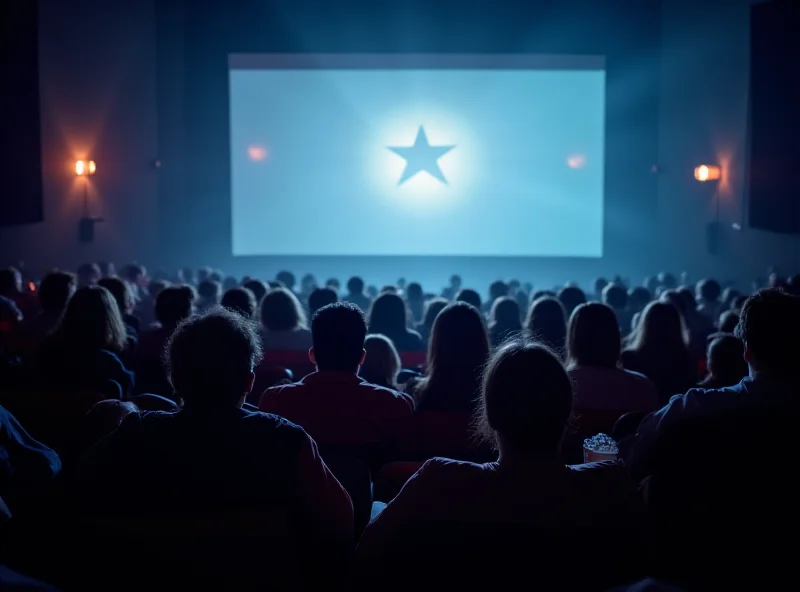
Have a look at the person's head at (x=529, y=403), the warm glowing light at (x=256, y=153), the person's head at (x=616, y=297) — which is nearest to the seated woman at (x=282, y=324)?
the person's head at (x=616, y=297)

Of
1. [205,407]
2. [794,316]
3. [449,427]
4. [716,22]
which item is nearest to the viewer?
[205,407]

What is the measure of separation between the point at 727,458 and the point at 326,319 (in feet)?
4.77

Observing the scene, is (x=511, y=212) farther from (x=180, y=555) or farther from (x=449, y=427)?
(x=180, y=555)

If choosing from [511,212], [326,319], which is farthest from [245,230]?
[326,319]

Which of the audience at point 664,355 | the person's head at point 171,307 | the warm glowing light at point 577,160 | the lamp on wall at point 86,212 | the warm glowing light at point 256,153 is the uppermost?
the warm glowing light at point 256,153

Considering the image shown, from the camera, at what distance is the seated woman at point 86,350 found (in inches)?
129

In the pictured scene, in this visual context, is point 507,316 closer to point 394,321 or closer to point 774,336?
point 394,321

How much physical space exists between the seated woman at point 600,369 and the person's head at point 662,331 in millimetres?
517

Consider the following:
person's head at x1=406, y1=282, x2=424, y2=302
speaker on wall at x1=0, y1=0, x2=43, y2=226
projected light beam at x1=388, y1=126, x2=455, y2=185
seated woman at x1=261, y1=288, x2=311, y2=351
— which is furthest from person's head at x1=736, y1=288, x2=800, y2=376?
projected light beam at x1=388, y1=126, x2=455, y2=185

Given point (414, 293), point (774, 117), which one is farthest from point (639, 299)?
point (774, 117)

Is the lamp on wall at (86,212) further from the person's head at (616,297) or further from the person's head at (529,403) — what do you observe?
the person's head at (529,403)

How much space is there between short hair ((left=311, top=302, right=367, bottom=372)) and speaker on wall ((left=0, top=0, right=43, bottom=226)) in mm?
8501

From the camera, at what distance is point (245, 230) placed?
14.2 meters

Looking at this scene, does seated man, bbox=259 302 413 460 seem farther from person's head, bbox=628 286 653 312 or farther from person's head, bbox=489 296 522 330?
person's head, bbox=628 286 653 312
